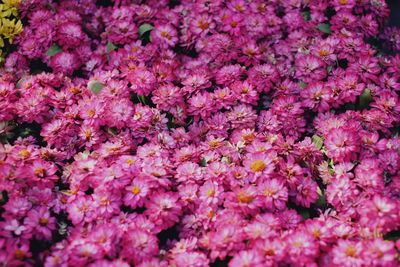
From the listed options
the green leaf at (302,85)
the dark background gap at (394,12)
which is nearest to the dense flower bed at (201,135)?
the green leaf at (302,85)

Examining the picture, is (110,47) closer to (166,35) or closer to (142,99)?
(166,35)

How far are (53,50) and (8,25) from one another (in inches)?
10.4

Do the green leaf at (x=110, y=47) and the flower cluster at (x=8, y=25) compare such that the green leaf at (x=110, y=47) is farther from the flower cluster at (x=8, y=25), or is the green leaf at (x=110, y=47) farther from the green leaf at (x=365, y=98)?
the green leaf at (x=365, y=98)

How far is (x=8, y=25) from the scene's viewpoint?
2576 millimetres

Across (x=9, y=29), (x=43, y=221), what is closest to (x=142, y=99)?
(x=43, y=221)

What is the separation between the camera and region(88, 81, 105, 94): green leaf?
233 cm

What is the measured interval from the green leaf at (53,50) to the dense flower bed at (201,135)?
0.4 inches

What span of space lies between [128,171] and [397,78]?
4.72 feet

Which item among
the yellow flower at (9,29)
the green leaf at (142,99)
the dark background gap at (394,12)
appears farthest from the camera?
the dark background gap at (394,12)

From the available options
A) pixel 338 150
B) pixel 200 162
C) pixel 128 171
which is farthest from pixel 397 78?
pixel 128 171

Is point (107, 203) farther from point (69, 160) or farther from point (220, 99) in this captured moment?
Result: point (220, 99)

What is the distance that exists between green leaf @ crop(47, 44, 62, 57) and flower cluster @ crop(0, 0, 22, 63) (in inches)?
7.2

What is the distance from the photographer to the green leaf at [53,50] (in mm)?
2580

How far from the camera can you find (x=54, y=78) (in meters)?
2.36
